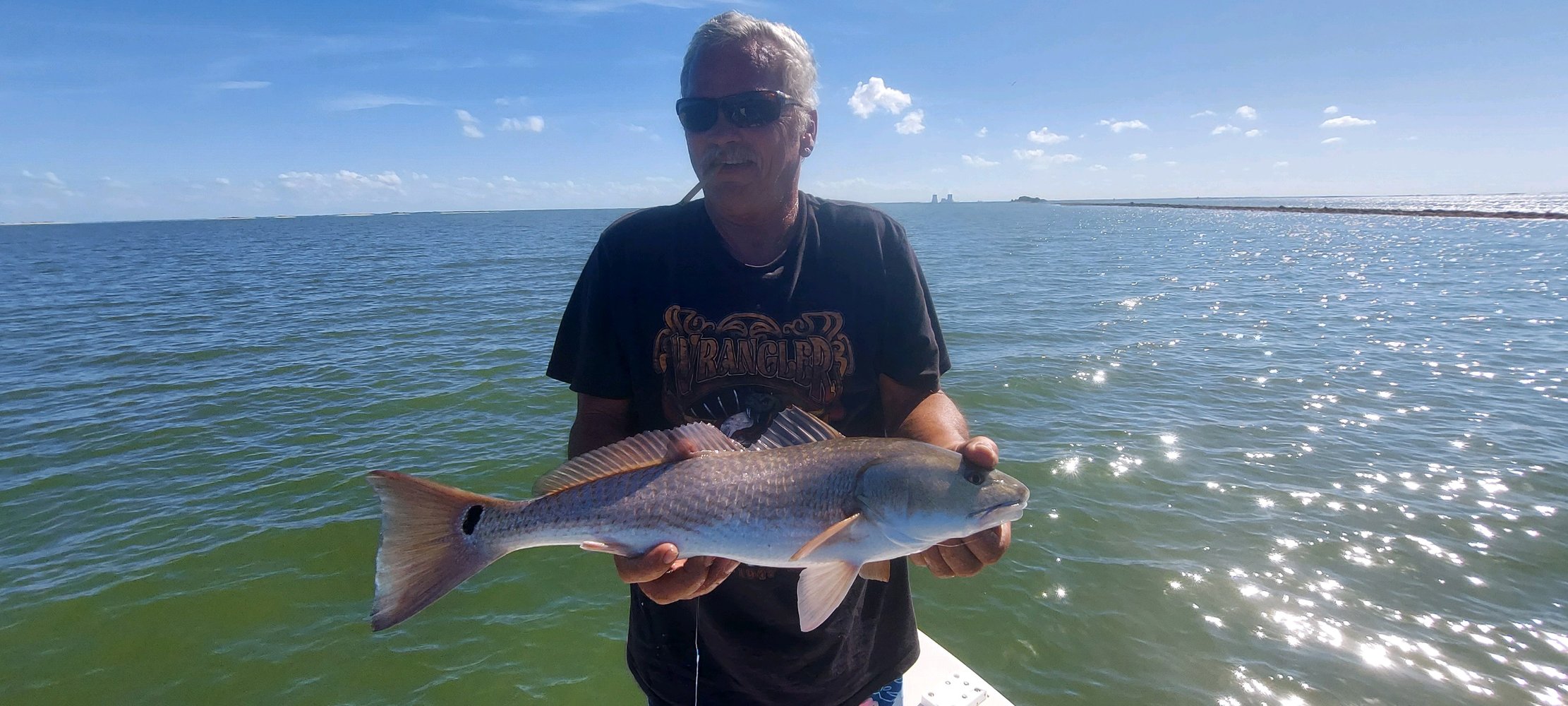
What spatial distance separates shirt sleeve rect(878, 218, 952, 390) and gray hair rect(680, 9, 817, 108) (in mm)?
753

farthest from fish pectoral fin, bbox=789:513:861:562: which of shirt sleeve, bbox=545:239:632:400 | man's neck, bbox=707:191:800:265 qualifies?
man's neck, bbox=707:191:800:265

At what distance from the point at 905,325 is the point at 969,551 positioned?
95cm

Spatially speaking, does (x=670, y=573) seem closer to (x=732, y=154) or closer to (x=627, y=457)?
(x=627, y=457)

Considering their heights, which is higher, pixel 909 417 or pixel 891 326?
pixel 891 326

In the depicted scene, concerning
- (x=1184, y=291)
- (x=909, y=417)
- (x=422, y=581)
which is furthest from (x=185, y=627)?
(x=1184, y=291)

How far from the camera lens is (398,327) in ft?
72.5

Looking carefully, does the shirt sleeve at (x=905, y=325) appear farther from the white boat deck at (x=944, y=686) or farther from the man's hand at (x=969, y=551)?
the white boat deck at (x=944, y=686)

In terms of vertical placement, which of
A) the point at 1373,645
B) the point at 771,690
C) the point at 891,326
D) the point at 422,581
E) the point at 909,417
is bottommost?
the point at 1373,645

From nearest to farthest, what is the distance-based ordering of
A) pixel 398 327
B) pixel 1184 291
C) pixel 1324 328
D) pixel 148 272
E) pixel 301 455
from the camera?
1. pixel 301 455
2. pixel 1324 328
3. pixel 398 327
4. pixel 1184 291
5. pixel 148 272

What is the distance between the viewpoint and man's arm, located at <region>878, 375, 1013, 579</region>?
275cm

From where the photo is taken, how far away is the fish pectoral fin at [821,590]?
2.58 m

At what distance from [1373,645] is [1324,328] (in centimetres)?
1666

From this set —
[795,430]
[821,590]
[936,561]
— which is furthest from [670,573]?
[936,561]

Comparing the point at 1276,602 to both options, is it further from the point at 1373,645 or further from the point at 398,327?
the point at 398,327
